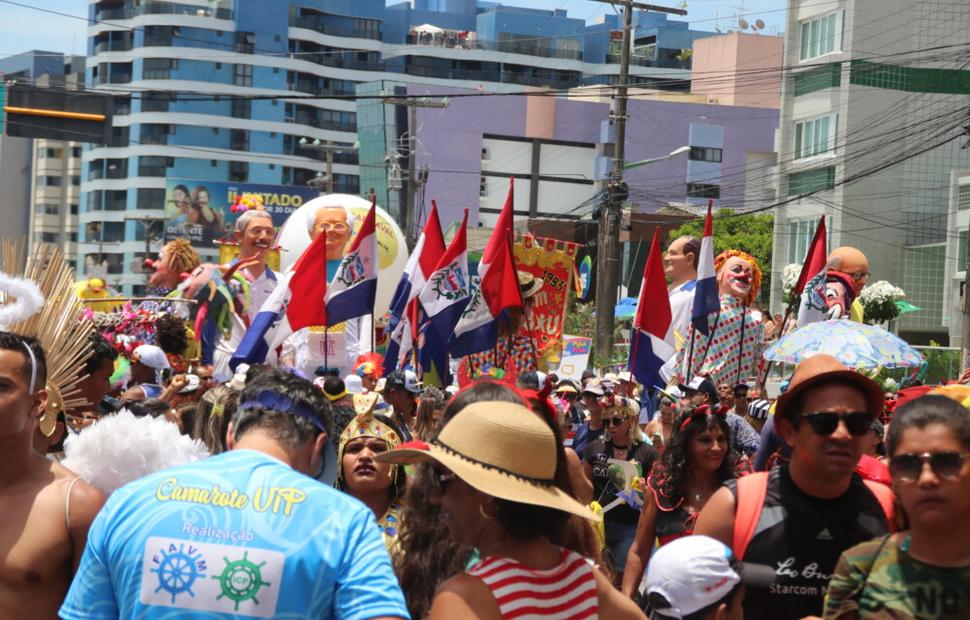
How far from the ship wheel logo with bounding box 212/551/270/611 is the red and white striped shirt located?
0.50 meters

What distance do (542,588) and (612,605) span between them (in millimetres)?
212

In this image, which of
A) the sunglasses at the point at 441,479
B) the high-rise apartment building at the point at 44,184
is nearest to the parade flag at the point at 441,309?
the sunglasses at the point at 441,479

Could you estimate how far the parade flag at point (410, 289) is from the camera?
13.6 metres

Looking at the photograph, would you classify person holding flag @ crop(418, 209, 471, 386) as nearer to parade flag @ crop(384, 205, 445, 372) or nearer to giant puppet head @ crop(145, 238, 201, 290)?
parade flag @ crop(384, 205, 445, 372)

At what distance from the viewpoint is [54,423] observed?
176 inches

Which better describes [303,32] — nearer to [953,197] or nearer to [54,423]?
[953,197]

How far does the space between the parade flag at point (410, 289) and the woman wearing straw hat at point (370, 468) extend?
760cm

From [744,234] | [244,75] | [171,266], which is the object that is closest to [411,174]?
[744,234]

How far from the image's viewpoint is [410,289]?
46.7ft

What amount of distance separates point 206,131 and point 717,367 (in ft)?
317

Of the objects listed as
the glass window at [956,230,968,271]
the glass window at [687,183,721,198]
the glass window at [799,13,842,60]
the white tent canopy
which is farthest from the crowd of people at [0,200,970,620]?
the white tent canopy

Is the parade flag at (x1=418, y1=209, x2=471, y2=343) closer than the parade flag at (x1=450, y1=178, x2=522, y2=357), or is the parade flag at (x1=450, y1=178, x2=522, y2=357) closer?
the parade flag at (x1=450, y1=178, x2=522, y2=357)

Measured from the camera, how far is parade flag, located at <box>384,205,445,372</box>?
13.6 m

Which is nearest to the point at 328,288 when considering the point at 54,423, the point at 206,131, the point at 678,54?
the point at 54,423
